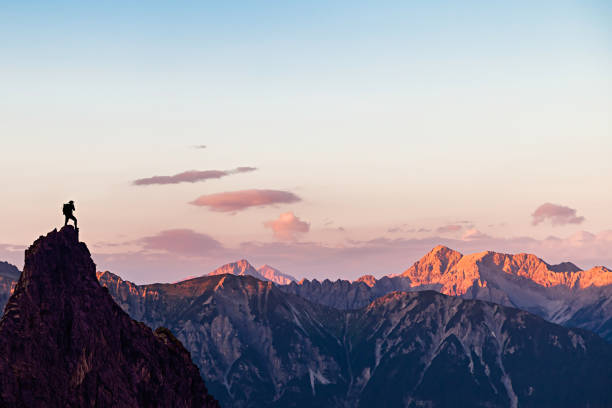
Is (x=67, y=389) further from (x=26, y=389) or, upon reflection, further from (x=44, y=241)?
(x=44, y=241)

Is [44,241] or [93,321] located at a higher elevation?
[44,241]

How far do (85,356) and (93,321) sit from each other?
8949mm

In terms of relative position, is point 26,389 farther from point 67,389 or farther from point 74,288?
point 74,288

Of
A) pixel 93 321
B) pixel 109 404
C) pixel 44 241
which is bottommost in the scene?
pixel 109 404

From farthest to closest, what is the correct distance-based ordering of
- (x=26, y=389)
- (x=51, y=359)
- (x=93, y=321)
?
1. (x=93, y=321)
2. (x=51, y=359)
3. (x=26, y=389)

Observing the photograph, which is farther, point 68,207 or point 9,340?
point 68,207

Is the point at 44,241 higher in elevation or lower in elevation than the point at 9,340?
higher

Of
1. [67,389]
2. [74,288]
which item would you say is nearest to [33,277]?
[74,288]

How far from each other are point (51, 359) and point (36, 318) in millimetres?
7879

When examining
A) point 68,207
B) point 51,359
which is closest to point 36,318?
point 51,359

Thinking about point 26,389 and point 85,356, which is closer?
point 26,389

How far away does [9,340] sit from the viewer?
6890 inches

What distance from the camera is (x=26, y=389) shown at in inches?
6742

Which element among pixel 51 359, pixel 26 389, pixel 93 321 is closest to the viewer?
pixel 26 389
